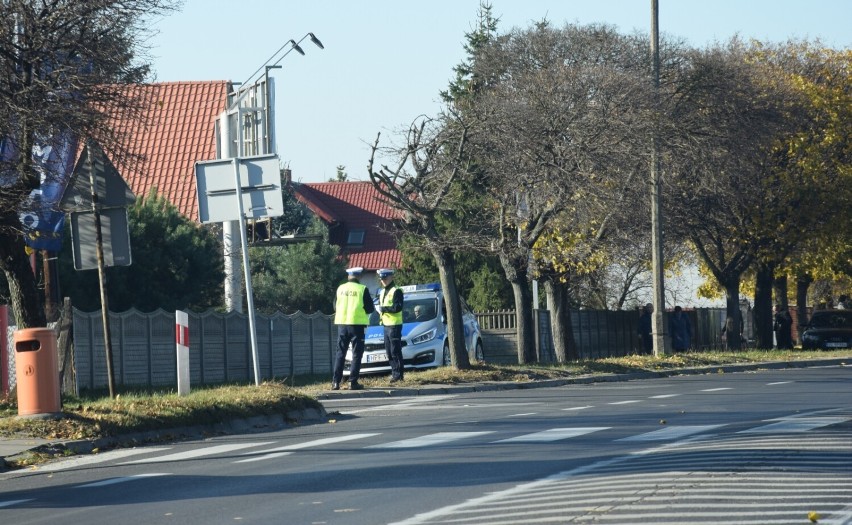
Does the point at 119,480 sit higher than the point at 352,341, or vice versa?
the point at 352,341

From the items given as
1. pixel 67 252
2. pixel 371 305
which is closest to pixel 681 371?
pixel 371 305

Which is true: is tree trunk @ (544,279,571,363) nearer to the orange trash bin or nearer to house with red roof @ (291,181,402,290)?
the orange trash bin

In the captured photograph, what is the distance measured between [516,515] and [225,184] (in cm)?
1304

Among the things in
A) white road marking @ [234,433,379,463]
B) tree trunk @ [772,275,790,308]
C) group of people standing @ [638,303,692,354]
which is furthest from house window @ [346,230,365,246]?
white road marking @ [234,433,379,463]

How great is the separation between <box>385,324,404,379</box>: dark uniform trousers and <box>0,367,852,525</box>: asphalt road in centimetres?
697

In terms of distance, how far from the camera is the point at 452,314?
91.2ft

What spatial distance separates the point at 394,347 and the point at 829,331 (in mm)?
24338

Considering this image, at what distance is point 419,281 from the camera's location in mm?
52062

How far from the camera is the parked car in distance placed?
148 feet

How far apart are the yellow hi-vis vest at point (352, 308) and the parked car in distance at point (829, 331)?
86.4 feet

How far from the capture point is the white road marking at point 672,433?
13517mm

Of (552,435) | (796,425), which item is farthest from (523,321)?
(552,435)

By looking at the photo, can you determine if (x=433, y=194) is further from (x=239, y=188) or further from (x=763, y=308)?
(x=763, y=308)

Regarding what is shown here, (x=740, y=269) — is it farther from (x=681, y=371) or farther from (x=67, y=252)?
(x=67, y=252)
